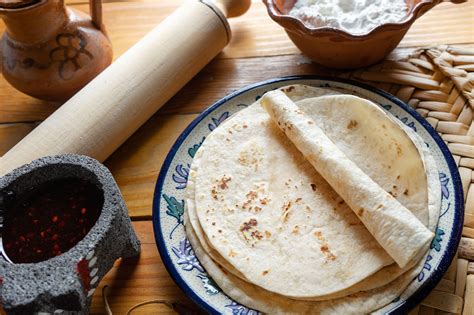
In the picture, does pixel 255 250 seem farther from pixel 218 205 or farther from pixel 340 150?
pixel 340 150

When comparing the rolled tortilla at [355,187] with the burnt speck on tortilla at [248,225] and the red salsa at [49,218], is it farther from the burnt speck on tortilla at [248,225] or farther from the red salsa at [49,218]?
the red salsa at [49,218]

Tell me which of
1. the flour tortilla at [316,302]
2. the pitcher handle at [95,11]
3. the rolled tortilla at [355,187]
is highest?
the pitcher handle at [95,11]

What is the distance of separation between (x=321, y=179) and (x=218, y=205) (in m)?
0.24

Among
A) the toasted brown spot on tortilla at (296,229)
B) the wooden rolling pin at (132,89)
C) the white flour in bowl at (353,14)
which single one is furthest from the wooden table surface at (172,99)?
the toasted brown spot on tortilla at (296,229)

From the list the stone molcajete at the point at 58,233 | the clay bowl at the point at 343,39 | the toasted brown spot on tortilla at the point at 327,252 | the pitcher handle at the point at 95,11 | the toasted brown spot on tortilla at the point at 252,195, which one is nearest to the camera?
the stone molcajete at the point at 58,233

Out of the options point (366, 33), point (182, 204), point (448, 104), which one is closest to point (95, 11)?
point (182, 204)

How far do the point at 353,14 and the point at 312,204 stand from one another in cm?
56

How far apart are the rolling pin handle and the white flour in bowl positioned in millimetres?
219

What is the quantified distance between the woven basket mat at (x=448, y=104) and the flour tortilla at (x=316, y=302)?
0.09 metres

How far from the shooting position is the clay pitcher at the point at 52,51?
1286mm

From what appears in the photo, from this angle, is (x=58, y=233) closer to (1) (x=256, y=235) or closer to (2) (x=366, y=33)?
(1) (x=256, y=235)

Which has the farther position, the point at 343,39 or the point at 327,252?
the point at 343,39

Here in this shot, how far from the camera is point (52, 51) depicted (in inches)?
52.1

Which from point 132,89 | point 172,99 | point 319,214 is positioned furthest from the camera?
point 172,99
